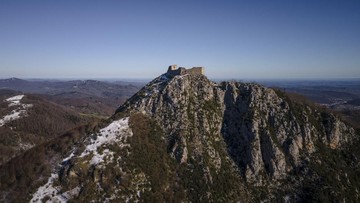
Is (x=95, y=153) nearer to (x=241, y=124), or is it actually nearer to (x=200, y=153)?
(x=200, y=153)

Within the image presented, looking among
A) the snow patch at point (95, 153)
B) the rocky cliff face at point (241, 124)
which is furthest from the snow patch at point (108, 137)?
the rocky cliff face at point (241, 124)

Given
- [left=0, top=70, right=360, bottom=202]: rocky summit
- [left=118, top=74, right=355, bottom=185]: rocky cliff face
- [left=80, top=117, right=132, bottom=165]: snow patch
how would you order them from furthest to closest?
1. [left=118, top=74, right=355, bottom=185]: rocky cliff face
2. [left=80, top=117, right=132, bottom=165]: snow patch
3. [left=0, top=70, right=360, bottom=202]: rocky summit

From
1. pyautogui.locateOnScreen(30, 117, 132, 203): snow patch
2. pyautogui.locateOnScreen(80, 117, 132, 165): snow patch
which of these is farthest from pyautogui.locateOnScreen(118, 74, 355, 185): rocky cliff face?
pyautogui.locateOnScreen(30, 117, 132, 203): snow patch

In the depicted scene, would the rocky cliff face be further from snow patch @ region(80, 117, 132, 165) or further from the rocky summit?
snow patch @ region(80, 117, 132, 165)

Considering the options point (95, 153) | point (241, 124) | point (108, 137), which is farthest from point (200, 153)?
point (95, 153)

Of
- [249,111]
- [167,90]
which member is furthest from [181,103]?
[249,111]

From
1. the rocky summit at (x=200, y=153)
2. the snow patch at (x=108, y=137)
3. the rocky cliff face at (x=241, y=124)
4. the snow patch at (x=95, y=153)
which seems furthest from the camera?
the rocky cliff face at (x=241, y=124)

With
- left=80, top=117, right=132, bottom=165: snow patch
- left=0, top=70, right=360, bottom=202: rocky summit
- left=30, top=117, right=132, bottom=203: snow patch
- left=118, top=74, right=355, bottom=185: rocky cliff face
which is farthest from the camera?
left=118, top=74, right=355, bottom=185: rocky cliff face

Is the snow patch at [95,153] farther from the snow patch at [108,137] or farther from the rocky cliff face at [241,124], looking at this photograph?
the rocky cliff face at [241,124]
